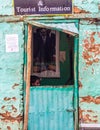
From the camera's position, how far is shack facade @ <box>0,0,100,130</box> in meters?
6.69

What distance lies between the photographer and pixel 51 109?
22.5 ft

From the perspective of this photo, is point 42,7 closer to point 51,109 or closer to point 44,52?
point 44,52

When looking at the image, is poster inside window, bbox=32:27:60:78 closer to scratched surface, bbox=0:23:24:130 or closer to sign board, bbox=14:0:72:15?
scratched surface, bbox=0:23:24:130

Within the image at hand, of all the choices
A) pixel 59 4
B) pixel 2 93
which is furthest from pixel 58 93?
pixel 59 4

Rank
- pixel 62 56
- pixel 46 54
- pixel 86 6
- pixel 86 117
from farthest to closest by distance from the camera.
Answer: pixel 62 56 → pixel 46 54 → pixel 86 117 → pixel 86 6

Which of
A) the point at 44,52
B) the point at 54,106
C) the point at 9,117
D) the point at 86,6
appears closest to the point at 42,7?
the point at 86,6

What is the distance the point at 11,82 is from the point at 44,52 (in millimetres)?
920

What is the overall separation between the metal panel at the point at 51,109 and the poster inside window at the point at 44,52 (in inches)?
25.8

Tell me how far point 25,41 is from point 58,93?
1.01 metres

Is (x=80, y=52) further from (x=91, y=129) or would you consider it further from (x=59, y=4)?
(x=91, y=129)

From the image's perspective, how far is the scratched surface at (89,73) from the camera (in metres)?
6.70

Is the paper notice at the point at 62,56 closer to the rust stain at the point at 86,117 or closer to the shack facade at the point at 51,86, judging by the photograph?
the shack facade at the point at 51,86

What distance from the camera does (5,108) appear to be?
22.5 feet

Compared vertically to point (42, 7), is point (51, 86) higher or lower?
lower
